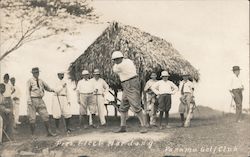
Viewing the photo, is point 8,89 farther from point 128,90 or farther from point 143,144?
point 143,144

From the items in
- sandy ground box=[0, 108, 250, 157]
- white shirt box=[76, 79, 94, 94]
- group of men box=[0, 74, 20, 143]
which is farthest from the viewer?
white shirt box=[76, 79, 94, 94]

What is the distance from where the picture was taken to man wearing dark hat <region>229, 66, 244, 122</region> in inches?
327

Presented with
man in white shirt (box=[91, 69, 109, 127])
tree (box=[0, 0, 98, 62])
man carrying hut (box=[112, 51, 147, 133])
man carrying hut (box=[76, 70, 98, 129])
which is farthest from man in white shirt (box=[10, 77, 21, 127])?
man carrying hut (box=[112, 51, 147, 133])

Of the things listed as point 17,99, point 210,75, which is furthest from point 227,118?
point 17,99

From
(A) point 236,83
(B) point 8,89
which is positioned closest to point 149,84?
(A) point 236,83

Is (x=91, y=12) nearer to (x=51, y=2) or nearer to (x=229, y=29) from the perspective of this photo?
(x=51, y=2)

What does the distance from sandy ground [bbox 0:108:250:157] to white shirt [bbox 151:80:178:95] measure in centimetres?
99

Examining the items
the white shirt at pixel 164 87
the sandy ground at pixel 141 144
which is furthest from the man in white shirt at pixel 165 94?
the sandy ground at pixel 141 144

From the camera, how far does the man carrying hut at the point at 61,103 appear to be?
8664mm

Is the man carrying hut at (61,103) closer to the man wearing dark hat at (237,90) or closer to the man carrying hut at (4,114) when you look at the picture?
the man carrying hut at (4,114)

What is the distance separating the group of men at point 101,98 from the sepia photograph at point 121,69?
0.7 inches

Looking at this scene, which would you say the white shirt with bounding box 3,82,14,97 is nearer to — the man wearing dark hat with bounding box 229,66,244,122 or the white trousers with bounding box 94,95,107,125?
the white trousers with bounding box 94,95,107,125

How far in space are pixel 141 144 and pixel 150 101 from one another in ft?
7.35

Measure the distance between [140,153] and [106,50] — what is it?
3196mm
